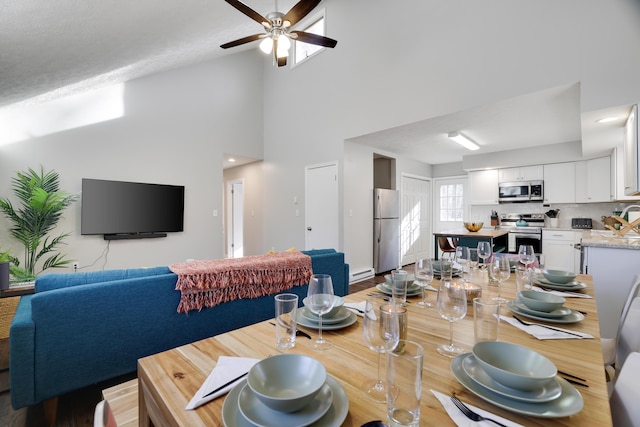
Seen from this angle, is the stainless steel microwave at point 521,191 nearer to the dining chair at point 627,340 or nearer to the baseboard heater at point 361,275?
the baseboard heater at point 361,275

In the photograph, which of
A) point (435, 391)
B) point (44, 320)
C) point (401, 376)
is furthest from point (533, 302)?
point (44, 320)

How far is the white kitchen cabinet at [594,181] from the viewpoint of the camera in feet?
14.2

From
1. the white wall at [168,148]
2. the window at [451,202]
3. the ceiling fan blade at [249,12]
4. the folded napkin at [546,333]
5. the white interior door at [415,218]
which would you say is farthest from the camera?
the window at [451,202]

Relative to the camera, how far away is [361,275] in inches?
196

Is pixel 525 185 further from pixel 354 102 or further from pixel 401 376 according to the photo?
pixel 401 376

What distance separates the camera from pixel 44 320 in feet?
4.84

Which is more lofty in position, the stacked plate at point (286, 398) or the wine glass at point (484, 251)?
the wine glass at point (484, 251)

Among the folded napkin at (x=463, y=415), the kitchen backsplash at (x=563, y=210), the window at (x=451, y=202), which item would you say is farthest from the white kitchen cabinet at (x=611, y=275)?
the window at (x=451, y=202)

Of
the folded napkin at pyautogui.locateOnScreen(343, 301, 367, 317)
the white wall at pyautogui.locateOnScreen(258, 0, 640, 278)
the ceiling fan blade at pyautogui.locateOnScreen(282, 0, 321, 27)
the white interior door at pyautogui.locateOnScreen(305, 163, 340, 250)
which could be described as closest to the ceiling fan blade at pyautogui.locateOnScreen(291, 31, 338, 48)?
the ceiling fan blade at pyautogui.locateOnScreen(282, 0, 321, 27)

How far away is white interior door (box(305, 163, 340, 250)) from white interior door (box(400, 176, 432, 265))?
1997 mm

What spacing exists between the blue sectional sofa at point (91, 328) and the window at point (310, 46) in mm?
4861

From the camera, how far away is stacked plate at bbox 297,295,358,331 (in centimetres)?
105

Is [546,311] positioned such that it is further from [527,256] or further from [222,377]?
[222,377]

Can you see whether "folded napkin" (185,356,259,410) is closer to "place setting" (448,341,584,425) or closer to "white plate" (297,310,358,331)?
"white plate" (297,310,358,331)
